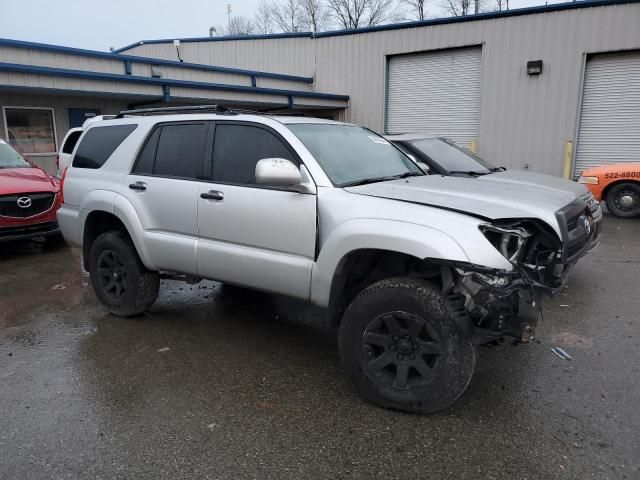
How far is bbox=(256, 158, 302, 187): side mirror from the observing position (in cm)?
347

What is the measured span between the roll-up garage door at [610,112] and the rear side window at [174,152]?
13.1 meters

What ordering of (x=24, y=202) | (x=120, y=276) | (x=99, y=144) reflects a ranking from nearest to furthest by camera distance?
(x=120, y=276)
(x=99, y=144)
(x=24, y=202)

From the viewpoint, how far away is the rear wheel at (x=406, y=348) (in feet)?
10.0

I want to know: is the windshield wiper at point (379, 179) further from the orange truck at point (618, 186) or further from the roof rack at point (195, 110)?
the orange truck at point (618, 186)

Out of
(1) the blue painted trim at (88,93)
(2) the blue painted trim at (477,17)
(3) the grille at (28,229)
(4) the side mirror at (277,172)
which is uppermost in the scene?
(2) the blue painted trim at (477,17)

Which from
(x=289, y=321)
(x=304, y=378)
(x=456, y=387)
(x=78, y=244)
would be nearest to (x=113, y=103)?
(x=78, y=244)

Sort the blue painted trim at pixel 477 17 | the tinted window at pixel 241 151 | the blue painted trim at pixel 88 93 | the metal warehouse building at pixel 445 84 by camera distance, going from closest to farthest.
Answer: the tinted window at pixel 241 151, the blue painted trim at pixel 88 93, the metal warehouse building at pixel 445 84, the blue painted trim at pixel 477 17

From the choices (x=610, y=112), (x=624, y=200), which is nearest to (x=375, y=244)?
(x=624, y=200)

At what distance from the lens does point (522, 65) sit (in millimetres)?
14727

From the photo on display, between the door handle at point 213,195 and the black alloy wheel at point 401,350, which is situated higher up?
the door handle at point 213,195

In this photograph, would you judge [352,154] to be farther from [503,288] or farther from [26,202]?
[26,202]

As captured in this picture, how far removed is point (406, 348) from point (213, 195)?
1.97 m

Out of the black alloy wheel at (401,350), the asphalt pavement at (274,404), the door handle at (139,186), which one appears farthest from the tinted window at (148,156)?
the black alloy wheel at (401,350)

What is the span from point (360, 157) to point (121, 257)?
244 cm
